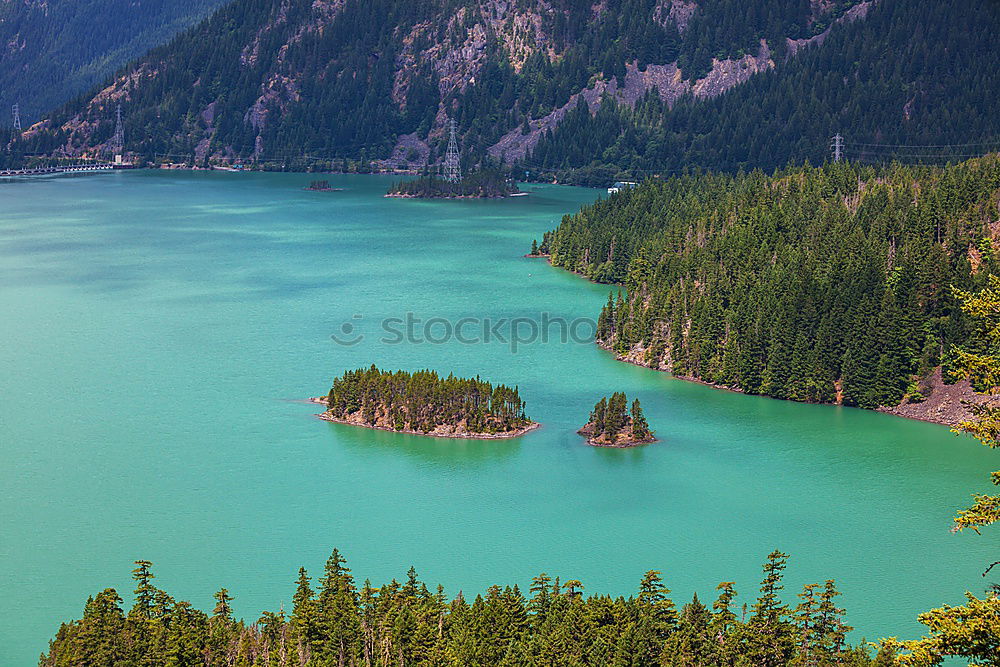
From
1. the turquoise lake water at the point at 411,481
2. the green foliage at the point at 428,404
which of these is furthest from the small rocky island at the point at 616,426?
the green foliage at the point at 428,404

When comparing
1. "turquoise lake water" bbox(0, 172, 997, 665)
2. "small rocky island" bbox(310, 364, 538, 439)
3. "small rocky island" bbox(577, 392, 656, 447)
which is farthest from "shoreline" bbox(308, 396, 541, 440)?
"small rocky island" bbox(577, 392, 656, 447)

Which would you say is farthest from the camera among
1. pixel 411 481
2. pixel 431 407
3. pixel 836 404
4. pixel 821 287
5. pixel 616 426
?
pixel 821 287

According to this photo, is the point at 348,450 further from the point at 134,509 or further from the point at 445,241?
the point at 445,241

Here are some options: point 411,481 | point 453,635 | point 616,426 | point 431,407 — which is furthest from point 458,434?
point 453,635

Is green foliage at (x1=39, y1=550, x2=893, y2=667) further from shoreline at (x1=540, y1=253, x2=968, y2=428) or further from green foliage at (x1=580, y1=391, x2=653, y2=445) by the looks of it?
shoreline at (x1=540, y1=253, x2=968, y2=428)

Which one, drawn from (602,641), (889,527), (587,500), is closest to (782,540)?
(889,527)

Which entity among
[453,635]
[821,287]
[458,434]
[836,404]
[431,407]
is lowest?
[453,635]

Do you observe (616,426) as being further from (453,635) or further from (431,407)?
(453,635)

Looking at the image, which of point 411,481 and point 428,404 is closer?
point 411,481
